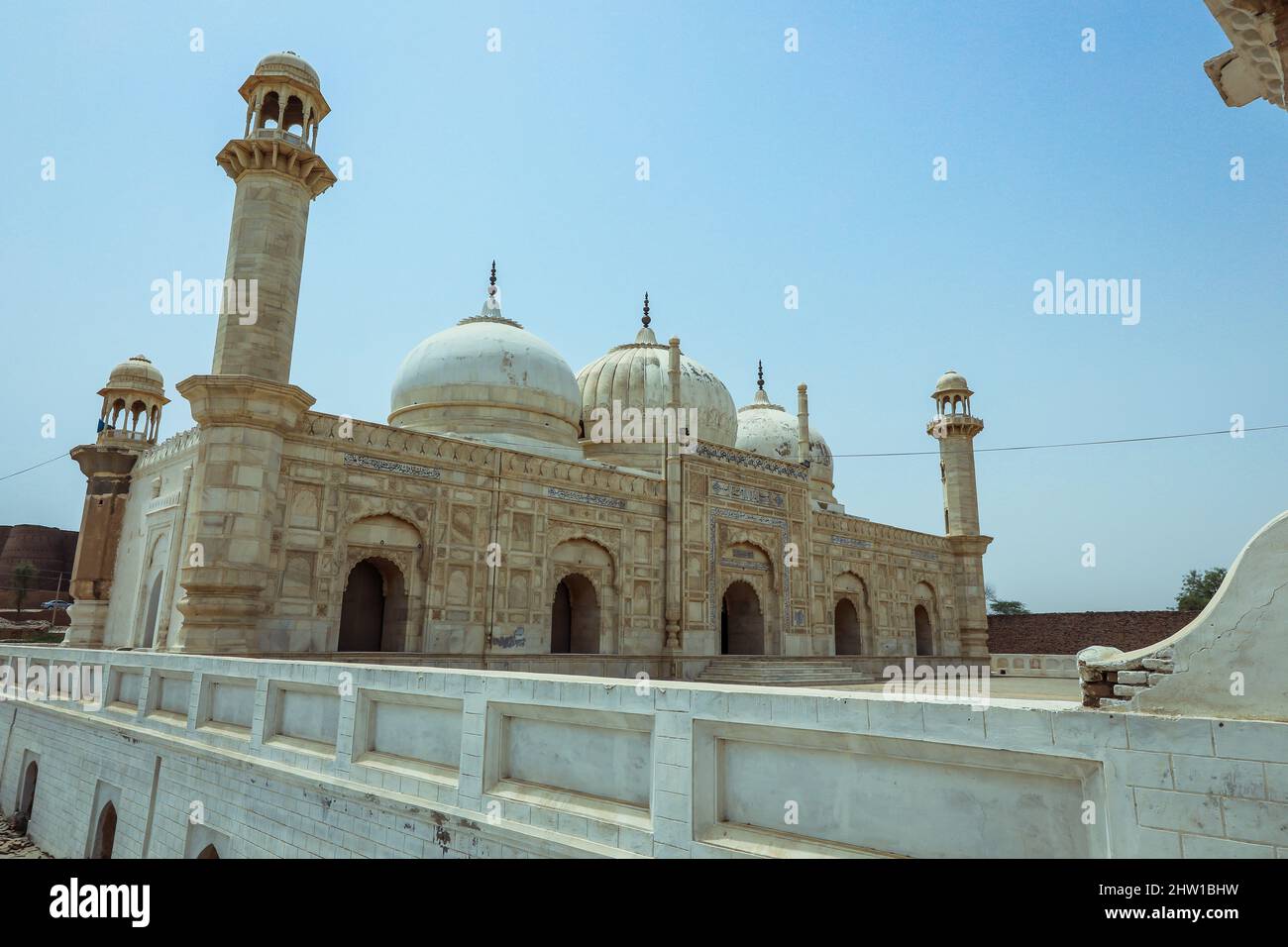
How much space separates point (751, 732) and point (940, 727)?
965 mm

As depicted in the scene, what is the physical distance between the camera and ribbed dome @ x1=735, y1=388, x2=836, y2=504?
29.6 meters

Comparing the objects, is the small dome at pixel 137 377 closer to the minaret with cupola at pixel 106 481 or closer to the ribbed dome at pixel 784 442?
the minaret with cupola at pixel 106 481

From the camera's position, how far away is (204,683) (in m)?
7.91

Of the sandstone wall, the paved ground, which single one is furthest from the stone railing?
the sandstone wall

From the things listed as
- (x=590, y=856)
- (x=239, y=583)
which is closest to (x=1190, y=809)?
(x=590, y=856)

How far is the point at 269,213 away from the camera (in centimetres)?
1297

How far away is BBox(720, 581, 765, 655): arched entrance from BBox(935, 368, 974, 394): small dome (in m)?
11.8

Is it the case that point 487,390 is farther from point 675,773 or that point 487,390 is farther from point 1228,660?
point 1228,660

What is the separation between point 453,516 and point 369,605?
8.06ft

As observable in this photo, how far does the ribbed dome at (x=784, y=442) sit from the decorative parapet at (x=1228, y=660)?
2600 centimetres

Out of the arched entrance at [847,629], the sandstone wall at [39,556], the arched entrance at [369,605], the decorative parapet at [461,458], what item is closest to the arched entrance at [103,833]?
the arched entrance at [369,605]

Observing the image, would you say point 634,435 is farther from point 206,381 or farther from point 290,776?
point 290,776

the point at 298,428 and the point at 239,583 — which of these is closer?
the point at 239,583

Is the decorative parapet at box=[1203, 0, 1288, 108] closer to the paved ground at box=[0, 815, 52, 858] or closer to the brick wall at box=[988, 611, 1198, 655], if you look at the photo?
the paved ground at box=[0, 815, 52, 858]
